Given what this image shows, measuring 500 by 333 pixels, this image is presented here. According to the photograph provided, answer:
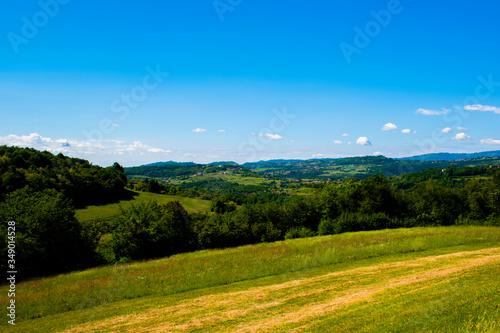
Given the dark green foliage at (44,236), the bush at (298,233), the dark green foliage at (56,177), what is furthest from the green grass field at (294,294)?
the dark green foliage at (56,177)

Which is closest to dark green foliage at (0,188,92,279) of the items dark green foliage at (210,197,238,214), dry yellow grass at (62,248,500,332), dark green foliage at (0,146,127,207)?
dry yellow grass at (62,248,500,332)

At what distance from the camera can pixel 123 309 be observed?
1692cm

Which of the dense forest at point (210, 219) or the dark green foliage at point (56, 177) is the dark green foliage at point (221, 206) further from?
the dense forest at point (210, 219)

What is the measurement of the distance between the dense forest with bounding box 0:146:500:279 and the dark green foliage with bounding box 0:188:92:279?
0.09 metres

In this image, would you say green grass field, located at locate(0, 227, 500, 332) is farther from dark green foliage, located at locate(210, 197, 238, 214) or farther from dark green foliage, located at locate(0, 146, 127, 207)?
dark green foliage, located at locate(210, 197, 238, 214)

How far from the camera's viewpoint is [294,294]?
16.1 meters

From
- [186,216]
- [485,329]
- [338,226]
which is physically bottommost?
[338,226]

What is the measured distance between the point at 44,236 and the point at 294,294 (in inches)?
1226

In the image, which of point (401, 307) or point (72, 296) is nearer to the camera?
point (401, 307)

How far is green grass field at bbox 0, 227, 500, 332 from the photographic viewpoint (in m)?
10.7

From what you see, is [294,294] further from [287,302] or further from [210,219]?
[210,219]

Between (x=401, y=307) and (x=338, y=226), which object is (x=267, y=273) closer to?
(x=401, y=307)

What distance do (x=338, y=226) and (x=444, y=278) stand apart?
34963mm

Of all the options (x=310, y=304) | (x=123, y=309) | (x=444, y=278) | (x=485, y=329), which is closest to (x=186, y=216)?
(x=123, y=309)
